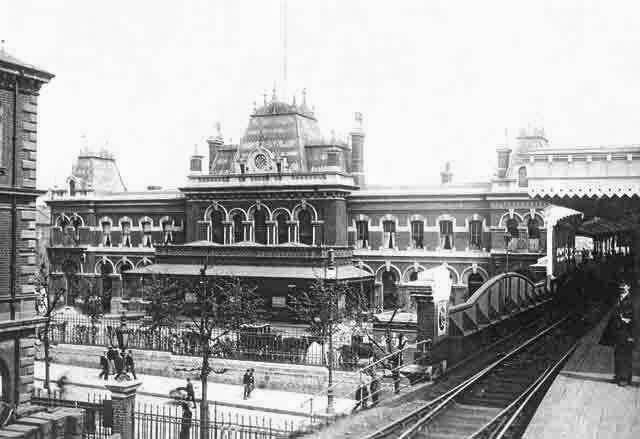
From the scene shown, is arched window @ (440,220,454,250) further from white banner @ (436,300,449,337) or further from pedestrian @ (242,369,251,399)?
white banner @ (436,300,449,337)

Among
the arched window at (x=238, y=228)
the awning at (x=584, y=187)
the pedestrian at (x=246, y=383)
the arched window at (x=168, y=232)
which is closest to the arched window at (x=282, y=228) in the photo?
the arched window at (x=238, y=228)

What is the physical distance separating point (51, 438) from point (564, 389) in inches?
393

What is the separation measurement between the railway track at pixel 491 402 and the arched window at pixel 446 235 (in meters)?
23.3

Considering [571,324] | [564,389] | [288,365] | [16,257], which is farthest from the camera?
[288,365]

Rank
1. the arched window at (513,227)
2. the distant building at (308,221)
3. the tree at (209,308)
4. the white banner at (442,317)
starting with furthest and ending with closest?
the arched window at (513,227) < the distant building at (308,221) < the tree at (209,308) < the white banner at (442,317)

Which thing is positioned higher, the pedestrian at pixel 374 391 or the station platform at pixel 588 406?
the station platform at pixel 588 406

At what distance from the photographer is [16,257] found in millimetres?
19469

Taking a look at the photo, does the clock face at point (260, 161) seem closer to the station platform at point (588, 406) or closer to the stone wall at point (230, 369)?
the stone wall at point (230, 369)

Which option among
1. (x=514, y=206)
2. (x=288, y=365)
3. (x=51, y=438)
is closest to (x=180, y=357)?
(x=288, y=365)

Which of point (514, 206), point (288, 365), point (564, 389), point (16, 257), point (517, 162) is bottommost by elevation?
point (288, 365)

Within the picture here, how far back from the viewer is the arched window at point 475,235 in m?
41.2

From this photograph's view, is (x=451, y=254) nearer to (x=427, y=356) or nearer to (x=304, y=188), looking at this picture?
(x=304, y=188)

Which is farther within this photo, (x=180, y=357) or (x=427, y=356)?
(x=180, y=357)

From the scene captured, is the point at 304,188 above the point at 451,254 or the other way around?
above
